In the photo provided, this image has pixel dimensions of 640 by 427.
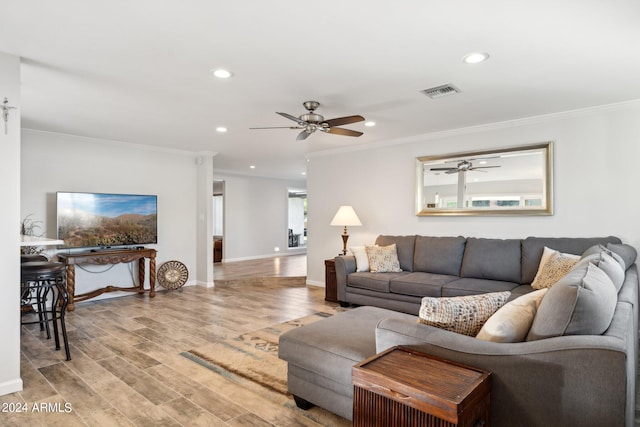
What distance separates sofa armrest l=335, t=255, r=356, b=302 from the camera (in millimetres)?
4852

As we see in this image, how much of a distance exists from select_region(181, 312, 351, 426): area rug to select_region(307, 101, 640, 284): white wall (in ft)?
8.34

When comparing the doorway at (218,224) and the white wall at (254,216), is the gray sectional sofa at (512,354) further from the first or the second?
the doorway at (218,224)

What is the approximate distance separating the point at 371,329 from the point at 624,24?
242 cm

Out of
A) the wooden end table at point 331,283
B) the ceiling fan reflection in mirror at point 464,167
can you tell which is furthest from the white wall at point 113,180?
the ceiling fan reflection in mirror at point 464,167

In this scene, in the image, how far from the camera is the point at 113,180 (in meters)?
5.60

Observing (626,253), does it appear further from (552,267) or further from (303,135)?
(303,135)

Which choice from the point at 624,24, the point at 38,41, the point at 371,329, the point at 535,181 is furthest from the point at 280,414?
the point at 535,181

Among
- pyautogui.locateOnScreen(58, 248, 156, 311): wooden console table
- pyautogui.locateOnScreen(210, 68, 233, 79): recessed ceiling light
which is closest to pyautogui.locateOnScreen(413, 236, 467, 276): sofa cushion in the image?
pyautogui.locateOnScreen(210, 68, 233, 79): recessed ceiling light

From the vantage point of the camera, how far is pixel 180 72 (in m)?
2.91

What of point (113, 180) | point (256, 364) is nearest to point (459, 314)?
point (256, 364)

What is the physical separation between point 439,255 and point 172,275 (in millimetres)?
4284

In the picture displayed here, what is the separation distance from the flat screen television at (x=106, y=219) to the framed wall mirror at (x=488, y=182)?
13.8 ft

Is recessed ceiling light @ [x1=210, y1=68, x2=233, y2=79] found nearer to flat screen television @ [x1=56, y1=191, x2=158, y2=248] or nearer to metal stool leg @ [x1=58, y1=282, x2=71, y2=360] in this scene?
metal stool leg @ [x1=58, y1=282, x2=71, y2=360]

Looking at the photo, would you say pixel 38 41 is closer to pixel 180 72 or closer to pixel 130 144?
pixel 180 72
